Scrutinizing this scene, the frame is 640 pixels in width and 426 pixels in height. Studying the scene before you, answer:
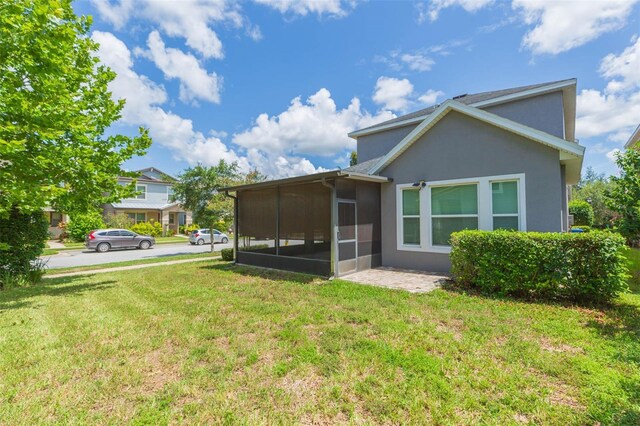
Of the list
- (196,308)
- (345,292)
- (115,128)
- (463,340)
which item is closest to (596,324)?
(463,340)

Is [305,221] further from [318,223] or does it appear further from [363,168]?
[363,168]

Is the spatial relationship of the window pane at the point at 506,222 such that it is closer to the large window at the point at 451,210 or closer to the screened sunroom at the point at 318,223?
the large window at the point at 451,210

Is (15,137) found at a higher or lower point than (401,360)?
higher

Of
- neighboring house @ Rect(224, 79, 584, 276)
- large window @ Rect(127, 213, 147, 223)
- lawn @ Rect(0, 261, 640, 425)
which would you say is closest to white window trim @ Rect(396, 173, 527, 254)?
neighboring house @ Rect(224, 79, 584, 276)

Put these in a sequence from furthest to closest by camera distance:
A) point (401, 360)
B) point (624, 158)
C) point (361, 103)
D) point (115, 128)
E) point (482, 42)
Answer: point (361, 103) < point (482, 42) < point (115, 128) < point (624, 158) < point (401, 360)

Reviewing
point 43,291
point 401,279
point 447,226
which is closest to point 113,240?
point 43,291

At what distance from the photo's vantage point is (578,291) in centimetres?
559

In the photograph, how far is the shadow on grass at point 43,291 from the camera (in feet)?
20.9

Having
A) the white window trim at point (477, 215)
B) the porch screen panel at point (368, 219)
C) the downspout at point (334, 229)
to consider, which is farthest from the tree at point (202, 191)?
the white window trim at point (477, 215)

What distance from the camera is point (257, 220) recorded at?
1101cm

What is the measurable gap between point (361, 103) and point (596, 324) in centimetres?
1961

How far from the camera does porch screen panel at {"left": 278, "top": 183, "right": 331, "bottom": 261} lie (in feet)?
29.0

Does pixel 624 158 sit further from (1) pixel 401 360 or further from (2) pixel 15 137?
(2) pixel 15 137

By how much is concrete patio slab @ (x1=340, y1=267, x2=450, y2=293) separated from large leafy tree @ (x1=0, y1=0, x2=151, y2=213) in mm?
7464
